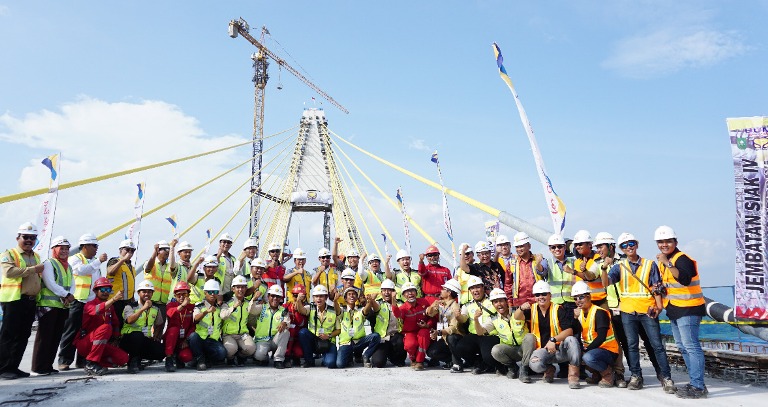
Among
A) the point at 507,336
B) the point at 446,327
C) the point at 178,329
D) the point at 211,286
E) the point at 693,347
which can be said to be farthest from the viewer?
the point at 211,286

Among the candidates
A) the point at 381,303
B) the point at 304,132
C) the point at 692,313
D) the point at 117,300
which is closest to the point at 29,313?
the point at 117,300

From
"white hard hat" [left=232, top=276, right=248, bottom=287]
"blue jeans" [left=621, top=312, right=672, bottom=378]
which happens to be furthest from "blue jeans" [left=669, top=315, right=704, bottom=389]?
"white hard hat" [left=232, top=276, right=248, bottom=287]

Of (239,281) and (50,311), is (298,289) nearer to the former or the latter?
(239,281)

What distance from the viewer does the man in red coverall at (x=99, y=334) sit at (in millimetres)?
6109

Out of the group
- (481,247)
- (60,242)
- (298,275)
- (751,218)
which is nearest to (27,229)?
(60,242)

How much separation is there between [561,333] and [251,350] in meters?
3.76

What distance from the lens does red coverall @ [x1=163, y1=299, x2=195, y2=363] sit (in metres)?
6.57

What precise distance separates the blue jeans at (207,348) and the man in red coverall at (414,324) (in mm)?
2172

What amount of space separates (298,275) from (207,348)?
1.70 m

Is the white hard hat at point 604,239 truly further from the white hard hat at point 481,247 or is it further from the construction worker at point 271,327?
the construction worker at point 271,327

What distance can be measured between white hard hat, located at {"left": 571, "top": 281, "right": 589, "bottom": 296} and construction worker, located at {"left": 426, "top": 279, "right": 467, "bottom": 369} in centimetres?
149

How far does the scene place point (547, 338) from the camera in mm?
5707

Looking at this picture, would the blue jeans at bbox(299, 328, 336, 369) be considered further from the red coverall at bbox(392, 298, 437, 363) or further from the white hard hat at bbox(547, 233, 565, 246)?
the white hard hat at bbox(547, 233, 565, 246)

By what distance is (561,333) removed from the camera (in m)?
5.54
